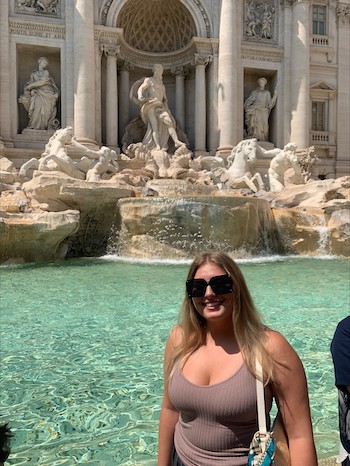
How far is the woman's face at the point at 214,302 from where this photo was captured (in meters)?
1.46

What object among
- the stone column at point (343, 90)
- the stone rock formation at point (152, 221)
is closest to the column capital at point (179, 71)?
the stone column at point (343, 90)

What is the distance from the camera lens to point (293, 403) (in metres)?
1.35

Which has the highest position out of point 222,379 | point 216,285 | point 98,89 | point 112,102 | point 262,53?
point 262,53

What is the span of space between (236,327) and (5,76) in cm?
1660

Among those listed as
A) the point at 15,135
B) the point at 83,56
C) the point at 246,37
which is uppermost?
the point at 246,37

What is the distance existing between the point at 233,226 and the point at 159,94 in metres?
7.91

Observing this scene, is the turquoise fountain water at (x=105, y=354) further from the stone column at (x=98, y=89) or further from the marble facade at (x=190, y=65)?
the marble facade at (x=190, y=65)

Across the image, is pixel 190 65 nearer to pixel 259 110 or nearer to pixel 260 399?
pixel 259 110

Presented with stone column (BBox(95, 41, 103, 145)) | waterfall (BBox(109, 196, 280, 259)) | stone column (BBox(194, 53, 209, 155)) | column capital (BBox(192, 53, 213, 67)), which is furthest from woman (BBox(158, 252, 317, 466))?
column capital (BBox(192, 53, 213, 67))

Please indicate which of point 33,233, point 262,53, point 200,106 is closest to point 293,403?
point 33,233

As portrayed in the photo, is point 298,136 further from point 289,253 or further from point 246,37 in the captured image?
point 289,253

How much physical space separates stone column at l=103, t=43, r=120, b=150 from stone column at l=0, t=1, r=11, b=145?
3.44 meters

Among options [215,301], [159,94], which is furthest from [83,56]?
[215,301]

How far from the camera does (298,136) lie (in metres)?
18.1
